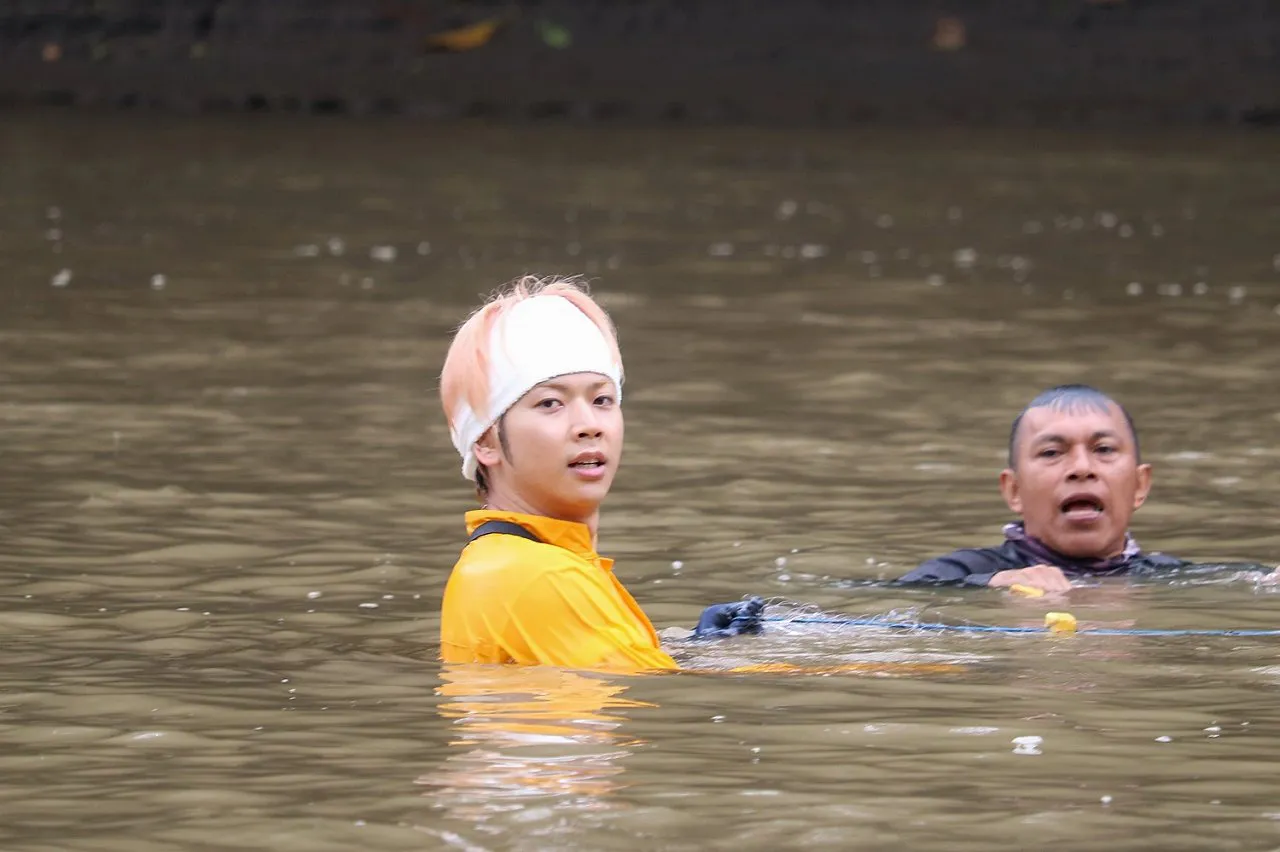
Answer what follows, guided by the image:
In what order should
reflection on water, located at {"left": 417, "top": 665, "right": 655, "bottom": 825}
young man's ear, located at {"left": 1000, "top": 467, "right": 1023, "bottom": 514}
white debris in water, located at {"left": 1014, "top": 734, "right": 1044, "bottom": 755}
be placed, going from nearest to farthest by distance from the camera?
reflection on water, located at {"left": 417, "top": 665, "right": 655, "bottom": 825} → white debris in water, located at {"left": 1014, "top": 734, "right": 1044, "bottom": 755} → young man's ear, located at {"left": 1000, "top": 467, "right": 1023, "bottom": 514}

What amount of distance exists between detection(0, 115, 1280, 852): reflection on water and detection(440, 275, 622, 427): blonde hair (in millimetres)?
699

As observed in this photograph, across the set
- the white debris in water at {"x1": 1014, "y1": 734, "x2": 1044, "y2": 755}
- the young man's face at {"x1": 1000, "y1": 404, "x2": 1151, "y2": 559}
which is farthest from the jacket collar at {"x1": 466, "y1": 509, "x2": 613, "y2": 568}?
the young man's face at {"x1": 1000, "y1": 404, "x2": 1151, "y2": 559}

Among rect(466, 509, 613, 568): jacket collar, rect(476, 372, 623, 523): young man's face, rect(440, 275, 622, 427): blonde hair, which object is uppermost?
rect(440, 275, 622, 427): blonde hair

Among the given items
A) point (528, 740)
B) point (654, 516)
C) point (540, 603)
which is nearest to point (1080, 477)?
point (654, 516)

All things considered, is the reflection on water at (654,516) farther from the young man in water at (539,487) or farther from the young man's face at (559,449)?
the young man's face at (559,449)

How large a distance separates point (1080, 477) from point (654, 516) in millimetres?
1938

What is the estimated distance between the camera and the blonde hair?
637cm

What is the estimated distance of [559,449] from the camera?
625 cm

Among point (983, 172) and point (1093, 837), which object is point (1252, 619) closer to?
point (1093, 837)

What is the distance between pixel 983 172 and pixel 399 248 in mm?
8135

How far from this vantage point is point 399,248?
1964cm

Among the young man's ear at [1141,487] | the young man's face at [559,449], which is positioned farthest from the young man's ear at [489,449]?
the young man's ear at [1141,487]

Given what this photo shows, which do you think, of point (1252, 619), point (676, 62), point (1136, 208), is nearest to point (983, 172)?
point (1136, 208)

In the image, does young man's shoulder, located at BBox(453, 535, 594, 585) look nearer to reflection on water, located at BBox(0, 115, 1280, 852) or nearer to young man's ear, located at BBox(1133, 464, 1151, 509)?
reflection on water, located at BBox(0, 115, 1280, 852)
